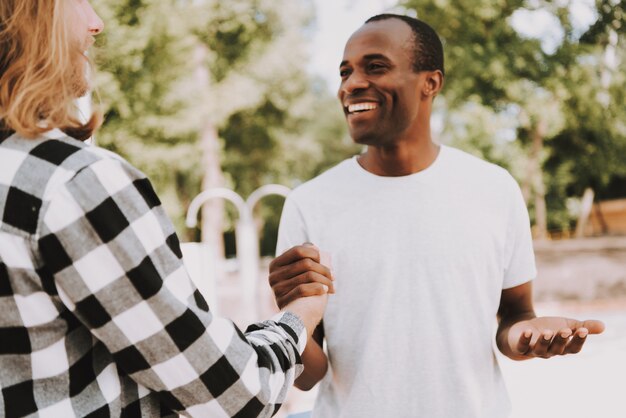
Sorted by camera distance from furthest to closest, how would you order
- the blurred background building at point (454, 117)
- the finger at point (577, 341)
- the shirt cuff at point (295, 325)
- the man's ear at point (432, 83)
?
the blurred background building at point (454, 117), the man's ear at point (432, 83), the finger at point (577, 341), the shirt cuff at point (295, 325)

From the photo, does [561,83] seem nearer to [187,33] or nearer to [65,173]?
[187,33]

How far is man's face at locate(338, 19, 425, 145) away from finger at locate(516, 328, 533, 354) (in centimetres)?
81

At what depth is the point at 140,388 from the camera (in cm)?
108

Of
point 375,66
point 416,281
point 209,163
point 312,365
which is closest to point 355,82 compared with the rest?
point 375,66

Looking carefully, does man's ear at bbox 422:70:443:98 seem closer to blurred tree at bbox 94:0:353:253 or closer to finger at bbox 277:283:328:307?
finger at bbox 277:283:328:307

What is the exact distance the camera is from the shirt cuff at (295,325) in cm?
127

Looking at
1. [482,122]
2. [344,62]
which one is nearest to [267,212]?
[482,122]

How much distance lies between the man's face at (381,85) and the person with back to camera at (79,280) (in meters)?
1.29

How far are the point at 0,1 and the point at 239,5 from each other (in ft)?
71.9

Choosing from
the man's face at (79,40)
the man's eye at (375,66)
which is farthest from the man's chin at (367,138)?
the man's face at (79,40)

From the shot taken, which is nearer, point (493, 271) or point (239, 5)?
point (493, 271)

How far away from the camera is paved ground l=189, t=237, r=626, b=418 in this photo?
5.61 m

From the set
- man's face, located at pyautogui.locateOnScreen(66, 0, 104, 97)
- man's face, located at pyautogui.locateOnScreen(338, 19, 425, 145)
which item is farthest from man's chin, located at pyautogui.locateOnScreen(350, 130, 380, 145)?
man's face, located at pyautogui.locateOnScreen(66, 0, 104, 97)

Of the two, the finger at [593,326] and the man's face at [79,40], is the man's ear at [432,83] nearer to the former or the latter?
the finger at [593,326]
